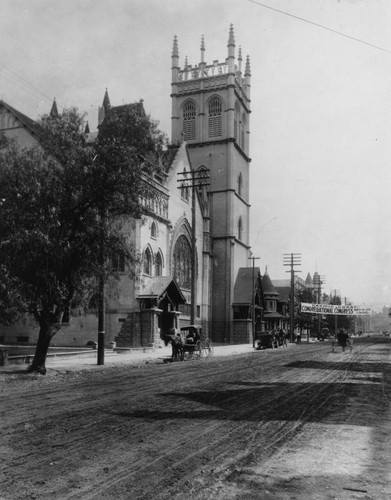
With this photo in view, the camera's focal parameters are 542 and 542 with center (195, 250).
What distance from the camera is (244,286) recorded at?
58781 millimetres

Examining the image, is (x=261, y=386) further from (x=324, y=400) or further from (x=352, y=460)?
(x=352, y=460)

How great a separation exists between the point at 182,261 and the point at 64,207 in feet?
103

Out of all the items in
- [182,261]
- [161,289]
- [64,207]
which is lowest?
[161,289]

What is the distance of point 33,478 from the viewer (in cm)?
591

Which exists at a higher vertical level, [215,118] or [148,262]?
[215,118]

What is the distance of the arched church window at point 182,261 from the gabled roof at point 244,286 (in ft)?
29.2

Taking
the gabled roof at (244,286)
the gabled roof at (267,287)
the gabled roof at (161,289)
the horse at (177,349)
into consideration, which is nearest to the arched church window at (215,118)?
the gabled roof at (244,286)

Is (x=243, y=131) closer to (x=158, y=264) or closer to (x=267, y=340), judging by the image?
(x=158, y=264)

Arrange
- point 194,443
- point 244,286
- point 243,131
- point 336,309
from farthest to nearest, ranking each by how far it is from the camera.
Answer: point 336,309
point 243,131
point 244,286
point 194,443

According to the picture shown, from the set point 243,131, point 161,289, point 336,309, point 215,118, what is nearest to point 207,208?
point 215,118

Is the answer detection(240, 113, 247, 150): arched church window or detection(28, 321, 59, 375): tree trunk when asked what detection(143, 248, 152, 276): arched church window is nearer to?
detection(28, 321, 59, 375): tree trunk

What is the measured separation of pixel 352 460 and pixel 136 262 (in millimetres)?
14514

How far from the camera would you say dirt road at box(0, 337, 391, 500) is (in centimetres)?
569

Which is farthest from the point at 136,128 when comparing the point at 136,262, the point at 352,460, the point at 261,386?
the point at 352,460
